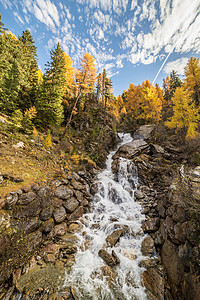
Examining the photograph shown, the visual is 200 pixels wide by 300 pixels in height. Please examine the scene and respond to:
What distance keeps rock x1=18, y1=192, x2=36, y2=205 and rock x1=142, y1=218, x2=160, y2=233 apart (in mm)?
7811

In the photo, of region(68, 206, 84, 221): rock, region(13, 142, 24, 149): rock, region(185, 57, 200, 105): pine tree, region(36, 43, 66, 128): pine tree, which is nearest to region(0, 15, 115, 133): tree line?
region(36, 43, 66, 128): pine tree

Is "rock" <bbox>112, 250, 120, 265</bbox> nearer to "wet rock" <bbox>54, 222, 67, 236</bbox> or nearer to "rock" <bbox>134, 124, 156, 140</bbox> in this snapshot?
"wet rock" <bbox>54, 222, 67, 236</bbox>

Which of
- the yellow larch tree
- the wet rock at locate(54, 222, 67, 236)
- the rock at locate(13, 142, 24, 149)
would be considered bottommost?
the wet rock at locate(54, 222, 67, 236)

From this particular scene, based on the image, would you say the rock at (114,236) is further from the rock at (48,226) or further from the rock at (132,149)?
the rock at (132,149)

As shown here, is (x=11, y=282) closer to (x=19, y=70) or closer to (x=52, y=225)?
(x=52, y=225)

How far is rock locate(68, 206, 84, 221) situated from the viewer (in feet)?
28.3

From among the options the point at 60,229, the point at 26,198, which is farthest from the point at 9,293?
the point at 26,198

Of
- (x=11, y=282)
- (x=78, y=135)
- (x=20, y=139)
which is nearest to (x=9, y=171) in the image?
(x=20, y=139)

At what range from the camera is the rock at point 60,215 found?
778 centimetres

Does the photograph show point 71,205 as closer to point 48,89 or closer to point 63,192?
point 63,192

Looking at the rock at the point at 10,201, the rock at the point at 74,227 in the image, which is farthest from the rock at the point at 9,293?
the rock at the point at 74,227

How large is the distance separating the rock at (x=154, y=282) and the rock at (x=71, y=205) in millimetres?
5670

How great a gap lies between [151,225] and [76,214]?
5.59m

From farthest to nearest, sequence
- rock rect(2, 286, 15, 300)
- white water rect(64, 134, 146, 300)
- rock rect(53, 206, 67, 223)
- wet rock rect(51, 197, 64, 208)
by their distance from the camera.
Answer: wet rock rect(51, 197, 64, 208), rock rect(53, 206, 67, 223), white water rect(64, 134, 146, 300), rock rect(2, 286, 15, 300)
